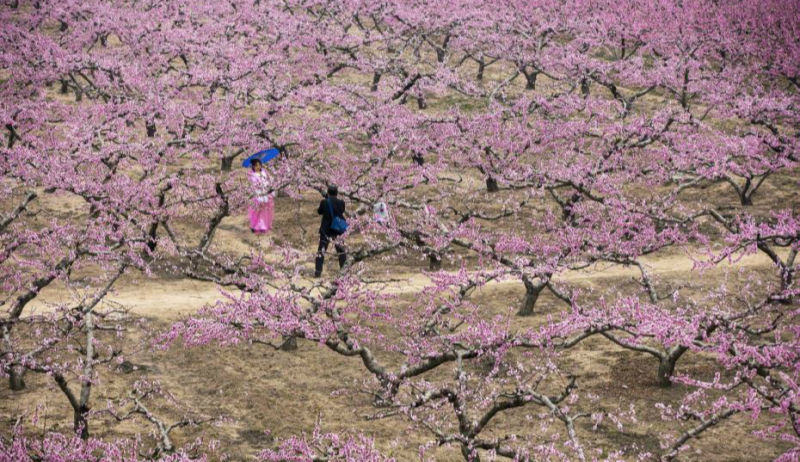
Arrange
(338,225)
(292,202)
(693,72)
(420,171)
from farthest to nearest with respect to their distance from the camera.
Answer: (693,72)
(292,202)
(420,171)
(338,225)

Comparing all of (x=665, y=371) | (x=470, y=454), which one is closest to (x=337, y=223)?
(x=665, y=371)

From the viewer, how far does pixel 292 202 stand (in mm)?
23406

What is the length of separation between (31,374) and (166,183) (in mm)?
5503

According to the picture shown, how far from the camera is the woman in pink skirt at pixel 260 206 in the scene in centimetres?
1828

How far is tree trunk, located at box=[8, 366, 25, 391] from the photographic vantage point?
11565 mm

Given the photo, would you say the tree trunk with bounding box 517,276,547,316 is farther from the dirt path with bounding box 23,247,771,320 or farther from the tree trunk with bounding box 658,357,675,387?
the tree trunk with bounding box 658,357,675,387

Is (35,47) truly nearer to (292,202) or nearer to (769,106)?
(292,202)

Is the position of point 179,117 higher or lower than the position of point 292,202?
higher

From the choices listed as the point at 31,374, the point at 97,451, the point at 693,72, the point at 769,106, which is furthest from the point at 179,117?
the point at 693,72

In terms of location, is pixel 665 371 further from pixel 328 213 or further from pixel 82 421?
pixel 82 421

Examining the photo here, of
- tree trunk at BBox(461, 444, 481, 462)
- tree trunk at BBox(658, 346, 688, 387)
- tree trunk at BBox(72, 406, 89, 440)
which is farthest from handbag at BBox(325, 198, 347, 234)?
tree trunk at BBox(461, 444, 481, 462)

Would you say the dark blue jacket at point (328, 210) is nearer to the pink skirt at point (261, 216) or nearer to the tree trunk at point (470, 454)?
the pink skirt at point (261, 216)

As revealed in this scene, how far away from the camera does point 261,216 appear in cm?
2028

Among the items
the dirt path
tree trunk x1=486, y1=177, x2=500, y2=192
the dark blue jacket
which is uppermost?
the dark blue jacket
